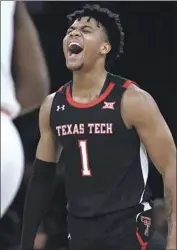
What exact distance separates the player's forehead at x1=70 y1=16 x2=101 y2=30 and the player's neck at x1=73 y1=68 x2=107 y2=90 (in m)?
0.21

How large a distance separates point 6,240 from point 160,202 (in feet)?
3.14

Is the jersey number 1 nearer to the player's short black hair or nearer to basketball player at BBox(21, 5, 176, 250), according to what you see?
basketball player at BBox(21, 5, 176, 250)

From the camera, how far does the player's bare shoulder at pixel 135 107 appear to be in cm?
378

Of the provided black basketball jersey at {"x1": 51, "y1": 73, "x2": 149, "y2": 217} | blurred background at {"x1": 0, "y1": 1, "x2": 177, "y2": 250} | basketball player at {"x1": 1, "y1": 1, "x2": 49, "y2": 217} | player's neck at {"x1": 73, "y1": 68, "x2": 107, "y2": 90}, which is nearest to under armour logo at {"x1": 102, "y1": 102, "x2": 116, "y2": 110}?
black basketball jersey at {"x1": 51, "y1": 73, "x2": 149, "y2": 217}

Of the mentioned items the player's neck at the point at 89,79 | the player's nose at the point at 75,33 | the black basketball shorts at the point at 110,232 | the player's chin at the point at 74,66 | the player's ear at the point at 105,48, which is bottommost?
the black basketball shorts at the point at 110,232

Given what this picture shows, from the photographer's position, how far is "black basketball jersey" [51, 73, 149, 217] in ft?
12.5

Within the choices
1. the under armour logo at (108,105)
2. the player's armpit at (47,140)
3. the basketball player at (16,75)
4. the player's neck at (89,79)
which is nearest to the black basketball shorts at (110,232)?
the player's armpit at (47,140)

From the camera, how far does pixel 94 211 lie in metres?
3.80

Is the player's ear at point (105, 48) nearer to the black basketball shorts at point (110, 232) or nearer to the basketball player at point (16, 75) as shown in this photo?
the black basketball shorts at point (110, 232)

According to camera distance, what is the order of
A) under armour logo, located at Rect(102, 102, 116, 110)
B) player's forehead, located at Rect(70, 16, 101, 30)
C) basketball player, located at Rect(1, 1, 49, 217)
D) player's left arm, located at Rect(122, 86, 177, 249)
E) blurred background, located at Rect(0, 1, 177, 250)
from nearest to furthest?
basketball player, located at Rect(1, 1, 49, 217)
player's left arm, located at Rect(122, 86, 177, 249)
under armour logo, located at Rect(102, 102, 116, 110)
player's forehead, located at Rect(70, 16, 101, 30)
blurred background, located at Rect(0, 1, 177, 250)

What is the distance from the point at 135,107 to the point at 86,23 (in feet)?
1.56

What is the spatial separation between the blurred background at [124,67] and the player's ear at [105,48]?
49.8 inches

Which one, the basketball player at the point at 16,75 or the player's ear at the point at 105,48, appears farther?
the player's ear at the point at 105,48

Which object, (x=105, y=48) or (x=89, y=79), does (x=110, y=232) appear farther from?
(x=105, y=48)
